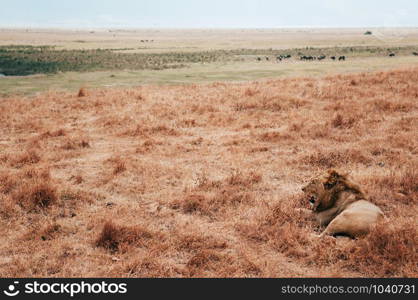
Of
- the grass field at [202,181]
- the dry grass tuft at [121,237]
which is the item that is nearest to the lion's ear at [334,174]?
the grass field at [202,181]

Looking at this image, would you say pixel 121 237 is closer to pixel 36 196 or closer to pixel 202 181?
pixel 36 196

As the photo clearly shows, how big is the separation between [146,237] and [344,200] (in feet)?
12.3

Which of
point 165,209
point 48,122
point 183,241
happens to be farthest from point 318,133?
point 48,122

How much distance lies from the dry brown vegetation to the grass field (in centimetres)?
3

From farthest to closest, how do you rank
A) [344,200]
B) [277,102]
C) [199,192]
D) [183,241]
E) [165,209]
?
[277,102] → [199,192] → [165,209] → [344,200] → [183,241]

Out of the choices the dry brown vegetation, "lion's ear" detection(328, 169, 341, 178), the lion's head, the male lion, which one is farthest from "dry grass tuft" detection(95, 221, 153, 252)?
"lion's ear" detection(328, 169, 341, 178)

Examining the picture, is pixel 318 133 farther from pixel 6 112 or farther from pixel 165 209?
pixel 6 112

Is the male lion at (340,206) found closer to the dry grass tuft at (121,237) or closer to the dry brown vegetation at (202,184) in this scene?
the dry brown vegetation at (202,184)

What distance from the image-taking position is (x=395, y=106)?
15859mm

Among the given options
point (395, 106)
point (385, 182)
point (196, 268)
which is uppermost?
point (395, 106)

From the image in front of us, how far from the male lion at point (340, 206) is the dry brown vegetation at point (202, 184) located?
0.95 ft

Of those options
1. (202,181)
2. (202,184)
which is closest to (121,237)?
(202,184)

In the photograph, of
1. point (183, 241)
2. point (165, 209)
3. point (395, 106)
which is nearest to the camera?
point (183, 241)

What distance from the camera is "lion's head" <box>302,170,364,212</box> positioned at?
7746mm
